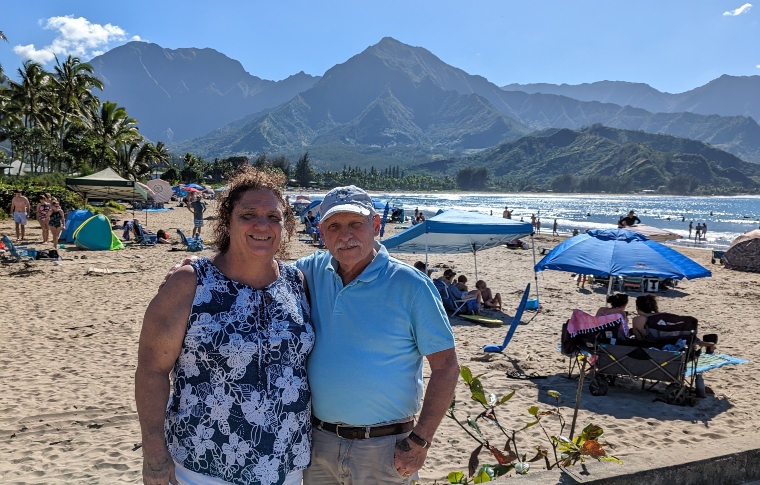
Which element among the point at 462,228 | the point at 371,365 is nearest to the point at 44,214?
the point at 462,228

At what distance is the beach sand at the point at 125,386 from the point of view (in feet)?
12.1

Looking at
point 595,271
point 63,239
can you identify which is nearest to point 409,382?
point 595,271

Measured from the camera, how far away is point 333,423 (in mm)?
1784

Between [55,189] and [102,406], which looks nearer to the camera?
[102,406]

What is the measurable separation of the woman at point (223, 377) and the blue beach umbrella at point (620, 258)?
219 inches

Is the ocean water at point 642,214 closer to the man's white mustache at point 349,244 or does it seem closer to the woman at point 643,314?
the woman at point 643,314

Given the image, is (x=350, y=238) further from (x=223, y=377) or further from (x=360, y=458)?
(x=360, y=458)

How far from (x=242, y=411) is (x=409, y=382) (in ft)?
1.88

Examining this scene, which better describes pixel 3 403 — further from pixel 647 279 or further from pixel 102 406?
pixel 647 279

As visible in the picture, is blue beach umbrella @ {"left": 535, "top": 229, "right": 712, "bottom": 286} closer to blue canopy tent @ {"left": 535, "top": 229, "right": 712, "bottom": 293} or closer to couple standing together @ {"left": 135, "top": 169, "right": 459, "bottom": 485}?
blue canopy tent @ {"left": 535, "top": 229, "right": 712, "bottom": 293}

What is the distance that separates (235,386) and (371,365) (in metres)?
0.44

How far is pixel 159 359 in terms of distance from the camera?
1546 millimetres

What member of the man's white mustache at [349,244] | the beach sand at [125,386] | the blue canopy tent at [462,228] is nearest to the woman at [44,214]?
the beach sand at [125,386]

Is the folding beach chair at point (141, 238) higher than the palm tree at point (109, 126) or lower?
lower
